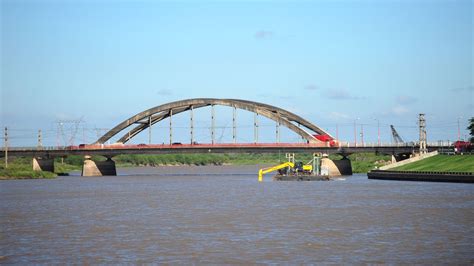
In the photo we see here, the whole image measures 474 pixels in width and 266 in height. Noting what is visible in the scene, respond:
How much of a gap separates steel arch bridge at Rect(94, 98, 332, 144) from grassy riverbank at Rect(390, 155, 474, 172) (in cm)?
3107

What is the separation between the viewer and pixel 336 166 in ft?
543

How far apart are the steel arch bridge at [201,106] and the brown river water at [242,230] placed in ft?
289

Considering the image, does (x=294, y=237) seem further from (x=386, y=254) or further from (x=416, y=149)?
(x=416, y=149)

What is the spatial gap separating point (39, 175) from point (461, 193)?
96.8 meters

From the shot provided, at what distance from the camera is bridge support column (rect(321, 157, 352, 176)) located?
16212 centimetres

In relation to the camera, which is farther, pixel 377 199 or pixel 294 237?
pixel 377 199

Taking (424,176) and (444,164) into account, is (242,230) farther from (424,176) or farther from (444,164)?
(444,164)

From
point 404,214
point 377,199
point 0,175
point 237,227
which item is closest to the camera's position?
point 237,227

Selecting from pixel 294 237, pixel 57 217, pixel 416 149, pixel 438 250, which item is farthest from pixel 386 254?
pixel 416 149

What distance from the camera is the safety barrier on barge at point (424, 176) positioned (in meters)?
110

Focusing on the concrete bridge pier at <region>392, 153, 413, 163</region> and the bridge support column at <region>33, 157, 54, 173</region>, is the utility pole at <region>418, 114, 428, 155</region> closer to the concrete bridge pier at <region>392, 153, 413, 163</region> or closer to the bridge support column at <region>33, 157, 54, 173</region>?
the concrete bridge pier at <region>392, 153, 413, 163</region>

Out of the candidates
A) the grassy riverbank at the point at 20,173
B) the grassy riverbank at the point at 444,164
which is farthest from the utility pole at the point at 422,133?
the grassy riverbank at the point at 20,173

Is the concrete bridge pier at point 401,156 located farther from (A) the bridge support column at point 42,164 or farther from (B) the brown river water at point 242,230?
(B) the brown river water at point 242,230

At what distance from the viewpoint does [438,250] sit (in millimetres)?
41125
